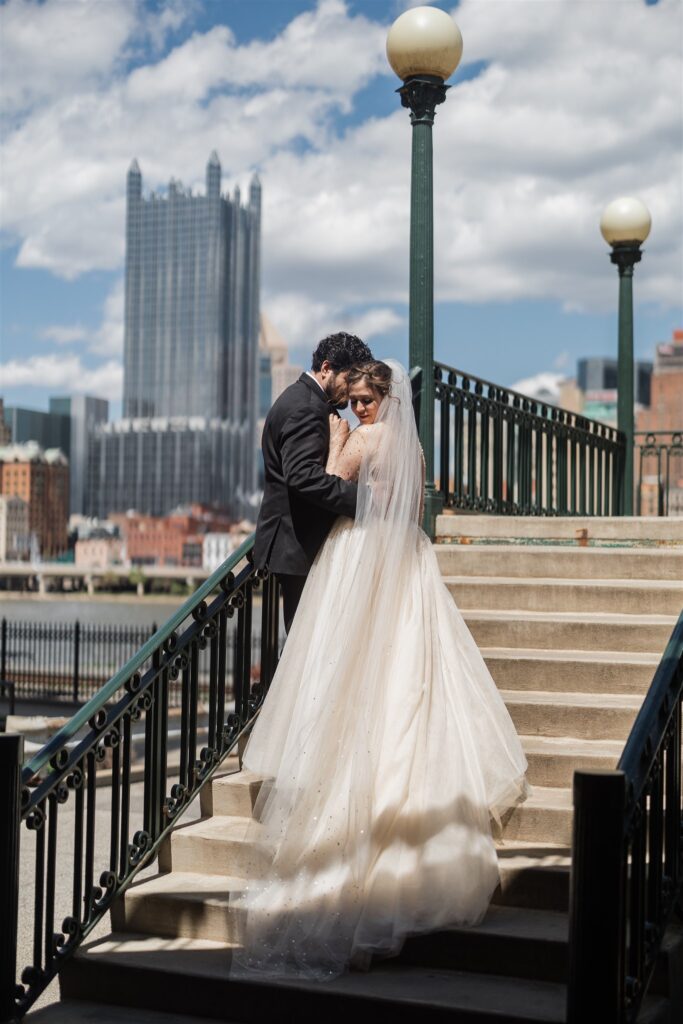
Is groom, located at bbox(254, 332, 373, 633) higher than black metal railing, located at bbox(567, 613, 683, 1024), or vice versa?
groom, located at bbox(254, 332, 373, 633)

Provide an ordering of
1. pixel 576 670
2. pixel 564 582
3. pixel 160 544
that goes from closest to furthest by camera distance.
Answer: pixel 576 670
pixel 564 582
pixel 160 544

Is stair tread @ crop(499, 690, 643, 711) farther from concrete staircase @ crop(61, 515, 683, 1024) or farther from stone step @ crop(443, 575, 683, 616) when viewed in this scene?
stone step @ crop(443, 575, 683, 616)

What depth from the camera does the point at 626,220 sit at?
12922 millimetres

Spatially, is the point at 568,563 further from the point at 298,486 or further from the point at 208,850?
the point at 208,850

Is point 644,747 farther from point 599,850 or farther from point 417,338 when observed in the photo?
point 417,338

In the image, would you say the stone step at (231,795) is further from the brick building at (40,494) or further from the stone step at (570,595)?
the brick building at (40,494)

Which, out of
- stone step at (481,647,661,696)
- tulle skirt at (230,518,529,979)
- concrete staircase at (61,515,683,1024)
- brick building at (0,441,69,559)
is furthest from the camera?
brick building at (0,441,69,559)

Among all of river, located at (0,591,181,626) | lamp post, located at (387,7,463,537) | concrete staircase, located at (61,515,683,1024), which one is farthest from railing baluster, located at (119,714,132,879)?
river, located at (0,591,181,626)

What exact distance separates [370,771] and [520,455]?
599 cm

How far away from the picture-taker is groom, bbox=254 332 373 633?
5254 mm

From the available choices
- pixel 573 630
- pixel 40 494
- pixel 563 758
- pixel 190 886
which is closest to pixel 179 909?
pixel 190 886

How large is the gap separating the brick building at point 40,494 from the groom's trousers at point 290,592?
589 feet

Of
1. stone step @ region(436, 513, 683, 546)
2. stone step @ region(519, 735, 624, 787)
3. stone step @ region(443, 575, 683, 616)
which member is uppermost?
stone step @ region(436, 513, 683, 546)

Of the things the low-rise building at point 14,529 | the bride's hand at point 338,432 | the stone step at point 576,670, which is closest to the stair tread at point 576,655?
the stone step at point 576,670
